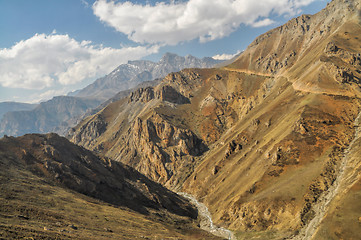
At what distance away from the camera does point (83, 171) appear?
103250 mm

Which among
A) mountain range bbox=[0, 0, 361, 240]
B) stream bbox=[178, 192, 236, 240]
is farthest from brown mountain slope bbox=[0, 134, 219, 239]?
stream bbox=[178, 192, 236, 240]

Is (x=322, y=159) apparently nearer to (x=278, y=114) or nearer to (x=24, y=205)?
(x=278, y=114)

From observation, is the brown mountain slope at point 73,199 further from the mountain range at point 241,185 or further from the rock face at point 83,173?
the mountain range at point 241,185

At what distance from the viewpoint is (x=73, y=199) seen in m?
74.7

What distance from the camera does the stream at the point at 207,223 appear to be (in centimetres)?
9898

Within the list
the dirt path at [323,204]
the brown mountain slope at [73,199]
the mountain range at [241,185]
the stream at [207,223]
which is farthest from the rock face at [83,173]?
the dirt path at [323,204]

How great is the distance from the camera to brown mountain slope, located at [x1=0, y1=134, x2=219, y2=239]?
169 feet


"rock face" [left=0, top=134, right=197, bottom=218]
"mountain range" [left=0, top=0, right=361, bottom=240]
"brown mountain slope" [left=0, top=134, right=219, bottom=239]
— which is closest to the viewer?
"brown mountain slope" [left=0, top=134, right=219, bottom=239]

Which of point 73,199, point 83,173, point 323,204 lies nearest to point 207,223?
point 323,204

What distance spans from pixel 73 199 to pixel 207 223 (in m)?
70.2

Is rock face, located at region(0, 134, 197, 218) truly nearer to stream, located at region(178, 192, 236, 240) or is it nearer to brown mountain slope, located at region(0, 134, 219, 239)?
brown mountain slope, located at region(0, 134, 219, 239)

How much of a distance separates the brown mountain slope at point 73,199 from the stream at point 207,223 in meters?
5.71

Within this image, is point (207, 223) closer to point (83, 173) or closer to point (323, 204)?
point (323, 204)

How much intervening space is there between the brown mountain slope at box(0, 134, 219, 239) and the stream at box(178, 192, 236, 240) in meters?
5.71
